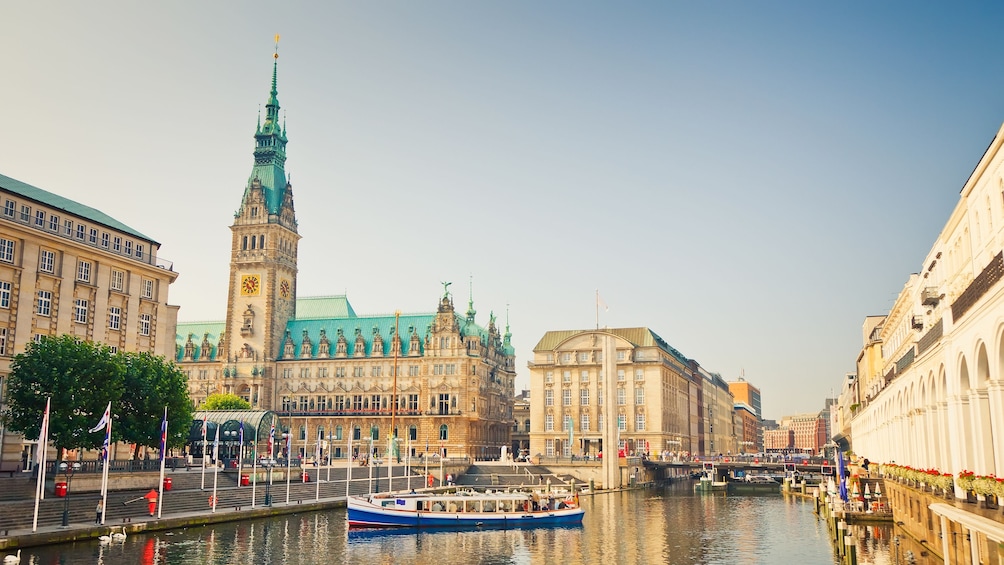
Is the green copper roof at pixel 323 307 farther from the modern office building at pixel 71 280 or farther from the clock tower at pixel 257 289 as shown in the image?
the modern office building at pixel 71 280

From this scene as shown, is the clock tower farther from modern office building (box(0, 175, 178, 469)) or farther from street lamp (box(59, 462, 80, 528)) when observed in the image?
street lamp (box(59, 462, 80, 528))

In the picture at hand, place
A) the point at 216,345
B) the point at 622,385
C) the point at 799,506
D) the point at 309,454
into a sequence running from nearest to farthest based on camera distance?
the point at 799,506 → the point at 622,385 → the point at 309,454 → the point at 216,345

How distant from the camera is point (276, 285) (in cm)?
17600

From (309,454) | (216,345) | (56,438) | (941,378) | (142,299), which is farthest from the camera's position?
(216,345)

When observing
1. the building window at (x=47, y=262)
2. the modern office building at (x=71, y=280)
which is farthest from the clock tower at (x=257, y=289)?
the building window at (x=47, y=262)

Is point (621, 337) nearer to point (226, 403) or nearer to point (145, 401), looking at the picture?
point (226, 403)

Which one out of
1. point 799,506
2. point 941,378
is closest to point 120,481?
point 941,378

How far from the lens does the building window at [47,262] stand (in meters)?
81.2

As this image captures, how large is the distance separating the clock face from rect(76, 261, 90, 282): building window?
291 feet

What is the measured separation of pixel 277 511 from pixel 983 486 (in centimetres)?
5974

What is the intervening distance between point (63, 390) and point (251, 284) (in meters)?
109

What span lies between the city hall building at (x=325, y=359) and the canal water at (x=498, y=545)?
84075mm

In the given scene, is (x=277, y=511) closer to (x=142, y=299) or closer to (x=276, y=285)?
(x=142, y=299)

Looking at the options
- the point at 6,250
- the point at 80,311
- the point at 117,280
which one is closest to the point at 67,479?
the point at 6,250
